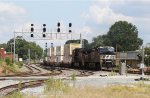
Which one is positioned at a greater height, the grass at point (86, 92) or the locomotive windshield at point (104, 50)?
the locomotive windshield at point (104, 50)

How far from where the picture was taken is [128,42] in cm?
15512

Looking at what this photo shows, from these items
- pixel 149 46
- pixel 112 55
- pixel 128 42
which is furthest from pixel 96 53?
pixel 128 42

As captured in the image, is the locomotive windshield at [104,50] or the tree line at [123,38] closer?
the locomotive windshield at [104,50]

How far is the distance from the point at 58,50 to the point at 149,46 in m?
15.9

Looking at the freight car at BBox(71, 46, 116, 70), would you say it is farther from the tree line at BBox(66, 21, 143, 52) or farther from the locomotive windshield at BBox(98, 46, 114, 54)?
the tree line at BBox(66, 21, 143, 52)

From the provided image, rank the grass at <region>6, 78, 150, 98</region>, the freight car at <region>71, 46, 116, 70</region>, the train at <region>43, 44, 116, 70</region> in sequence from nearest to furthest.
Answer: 1. the grass at <region>6, 78, 150, 98</region>
2. the freight car at <region>71, 46, 116, 70</region>
3. the train at <region>43, 44, 116, 70</region>

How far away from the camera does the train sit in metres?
55.8

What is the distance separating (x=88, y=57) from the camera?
197 feet

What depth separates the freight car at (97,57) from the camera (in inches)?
2191

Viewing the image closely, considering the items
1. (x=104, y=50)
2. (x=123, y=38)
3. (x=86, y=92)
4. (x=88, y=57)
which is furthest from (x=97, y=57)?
(x=123, y=38)

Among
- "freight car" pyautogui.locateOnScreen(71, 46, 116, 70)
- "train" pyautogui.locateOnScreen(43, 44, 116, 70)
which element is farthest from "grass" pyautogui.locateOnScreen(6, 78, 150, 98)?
"train" pyautogui.locateOnScreen(43, 44, 116, 70)

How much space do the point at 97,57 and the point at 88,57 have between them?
3873mm

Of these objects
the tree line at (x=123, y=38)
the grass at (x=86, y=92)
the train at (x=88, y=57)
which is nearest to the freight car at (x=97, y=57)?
the train at (x=88, y=57)

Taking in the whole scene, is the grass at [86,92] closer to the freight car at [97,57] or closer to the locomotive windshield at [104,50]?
the freight car at [97,57]
